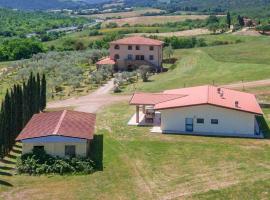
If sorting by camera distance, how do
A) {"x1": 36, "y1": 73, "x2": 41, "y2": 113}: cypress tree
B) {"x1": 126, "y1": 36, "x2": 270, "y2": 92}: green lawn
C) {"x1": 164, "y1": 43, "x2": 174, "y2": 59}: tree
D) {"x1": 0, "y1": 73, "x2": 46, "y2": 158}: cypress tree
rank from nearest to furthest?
{"x1": 0, "y1": 73, "x2": 46, "y2": 158}: cypress tree → {"x1": 36, "y1": 73, "x2": 41, "y2": 113}: cypress tree → {"x1": 126, "y1": 36, "x2": 270, "y2": 92}: green lawn → {"x1": 164, "y1": 43, "x2": 174, "y2": 59}: tree

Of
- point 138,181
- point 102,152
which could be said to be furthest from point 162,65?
point 138,181

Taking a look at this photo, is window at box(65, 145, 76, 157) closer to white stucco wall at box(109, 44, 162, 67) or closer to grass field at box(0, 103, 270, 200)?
grass field at box(0, 103, 270, 200)

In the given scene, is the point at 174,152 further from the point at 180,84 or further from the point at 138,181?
the point at 180,84

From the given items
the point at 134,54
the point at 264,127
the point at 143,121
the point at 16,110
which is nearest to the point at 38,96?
the point at 16,110

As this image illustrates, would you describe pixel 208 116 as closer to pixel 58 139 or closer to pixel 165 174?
pixel 165 174

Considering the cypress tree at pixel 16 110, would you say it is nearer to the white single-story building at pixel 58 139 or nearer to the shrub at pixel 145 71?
the white single-story building at pixel 58 139

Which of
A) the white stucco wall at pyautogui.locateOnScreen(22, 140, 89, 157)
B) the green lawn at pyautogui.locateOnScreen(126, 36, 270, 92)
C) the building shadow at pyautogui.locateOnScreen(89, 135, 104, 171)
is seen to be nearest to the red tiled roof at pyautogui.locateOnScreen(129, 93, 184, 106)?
the building shadow at pyautogui.locateOnScreen(89, 135, 104, 171)
